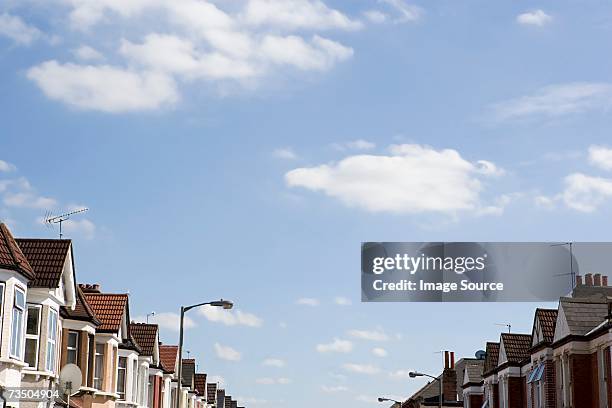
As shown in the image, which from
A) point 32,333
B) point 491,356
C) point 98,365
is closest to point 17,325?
point 32,333

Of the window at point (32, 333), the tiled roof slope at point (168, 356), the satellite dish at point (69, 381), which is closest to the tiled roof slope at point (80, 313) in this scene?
the window at point (32, 333)

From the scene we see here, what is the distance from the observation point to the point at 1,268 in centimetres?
3038

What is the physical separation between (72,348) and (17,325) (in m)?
10.0

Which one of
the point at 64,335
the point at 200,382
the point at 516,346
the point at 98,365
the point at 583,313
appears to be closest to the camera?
the point at 64,335

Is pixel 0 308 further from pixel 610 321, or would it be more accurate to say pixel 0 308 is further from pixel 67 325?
pixel 610 321

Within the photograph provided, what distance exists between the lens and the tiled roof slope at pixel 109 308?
153 ft

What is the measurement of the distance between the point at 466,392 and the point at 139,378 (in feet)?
96.1

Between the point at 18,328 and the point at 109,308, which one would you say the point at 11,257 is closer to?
the point at 18,328

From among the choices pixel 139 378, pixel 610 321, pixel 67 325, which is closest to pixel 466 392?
pixel 139 378

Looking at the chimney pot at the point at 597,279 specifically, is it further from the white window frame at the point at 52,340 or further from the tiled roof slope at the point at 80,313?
the white window frame at the point at 52,340

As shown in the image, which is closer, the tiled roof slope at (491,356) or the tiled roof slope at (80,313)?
the tiled roof slope at (80,313)

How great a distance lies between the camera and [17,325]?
105 ft

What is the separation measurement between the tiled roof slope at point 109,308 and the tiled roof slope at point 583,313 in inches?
808

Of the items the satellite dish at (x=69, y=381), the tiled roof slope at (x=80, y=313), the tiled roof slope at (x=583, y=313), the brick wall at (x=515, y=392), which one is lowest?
the satellite dish at (x=69, y=381)
